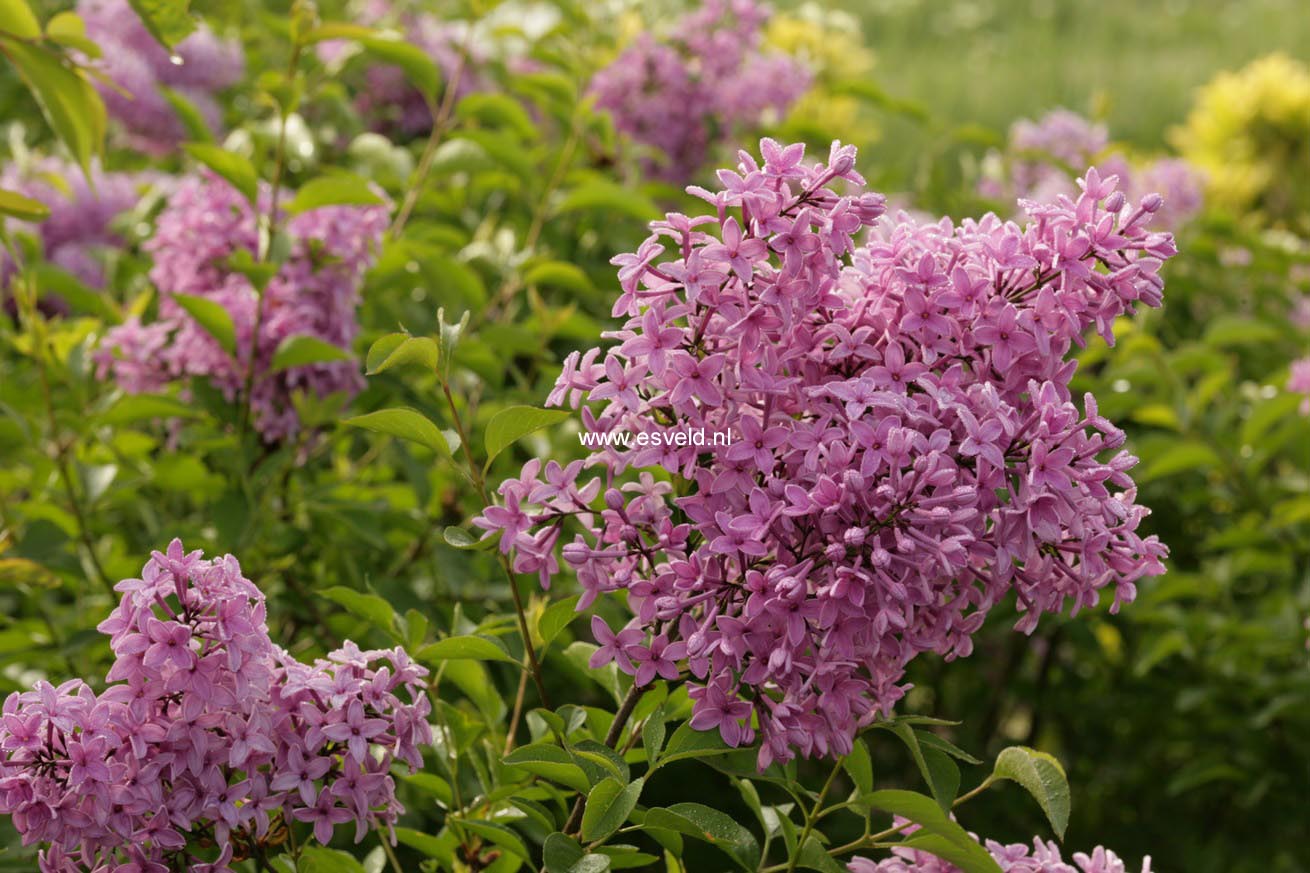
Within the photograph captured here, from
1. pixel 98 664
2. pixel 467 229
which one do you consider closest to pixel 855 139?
pixel 467 229

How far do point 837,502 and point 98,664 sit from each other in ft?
4.94

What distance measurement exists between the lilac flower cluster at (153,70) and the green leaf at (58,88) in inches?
86.3

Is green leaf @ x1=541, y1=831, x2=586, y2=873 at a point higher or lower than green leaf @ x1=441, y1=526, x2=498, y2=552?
lower

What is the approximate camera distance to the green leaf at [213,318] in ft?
6.34

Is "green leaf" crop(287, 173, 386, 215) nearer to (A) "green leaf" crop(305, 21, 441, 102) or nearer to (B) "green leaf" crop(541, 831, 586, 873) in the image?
(A) "green leaf" crop(305, 21, 441, 102)

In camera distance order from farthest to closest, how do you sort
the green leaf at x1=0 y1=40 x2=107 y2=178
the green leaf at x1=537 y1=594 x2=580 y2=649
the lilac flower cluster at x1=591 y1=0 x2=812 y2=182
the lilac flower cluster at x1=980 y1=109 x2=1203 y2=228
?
1. the lilac flower cluster at x1=980 y1=109 x2=1203 y2=228
2. the lilac flower cluster at x1=591 y1=0 x2=812 y2=182
3. the green leaf at x1=0 y1=40 x2=107 y2=178
4. the green leaf at x1=537 y1=594 x2=580 y2=649

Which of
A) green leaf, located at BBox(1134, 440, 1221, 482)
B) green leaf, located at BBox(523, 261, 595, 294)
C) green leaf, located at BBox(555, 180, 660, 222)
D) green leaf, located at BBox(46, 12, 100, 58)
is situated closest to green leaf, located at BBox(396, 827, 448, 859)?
green leaf, located at BBox(46, 12, 100, 58)

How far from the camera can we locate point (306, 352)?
1.96 metres

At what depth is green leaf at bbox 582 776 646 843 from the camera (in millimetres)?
1194

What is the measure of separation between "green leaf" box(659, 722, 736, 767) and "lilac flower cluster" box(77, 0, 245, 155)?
2.96 metres

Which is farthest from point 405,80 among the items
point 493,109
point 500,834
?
point 500,834

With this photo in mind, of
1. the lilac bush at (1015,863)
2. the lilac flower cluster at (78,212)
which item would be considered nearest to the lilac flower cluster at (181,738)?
the lilac bush at (1015,863)

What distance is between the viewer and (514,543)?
1.23 meters

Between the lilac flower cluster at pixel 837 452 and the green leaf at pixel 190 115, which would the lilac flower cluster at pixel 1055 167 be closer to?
the green leaf at pixel 190 115
